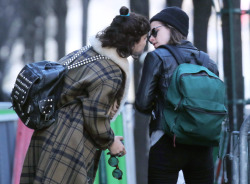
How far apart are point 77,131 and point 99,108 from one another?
0.59ft

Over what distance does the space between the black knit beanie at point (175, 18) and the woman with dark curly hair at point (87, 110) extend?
0.99 ft

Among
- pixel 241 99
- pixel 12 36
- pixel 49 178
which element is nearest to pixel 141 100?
pixel 49 178

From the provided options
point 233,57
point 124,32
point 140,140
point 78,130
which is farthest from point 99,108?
point 140,140

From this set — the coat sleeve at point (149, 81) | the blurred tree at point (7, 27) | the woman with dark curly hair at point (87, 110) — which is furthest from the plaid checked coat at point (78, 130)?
the blurred tree at point (7, 27)

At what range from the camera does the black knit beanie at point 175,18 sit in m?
3.29

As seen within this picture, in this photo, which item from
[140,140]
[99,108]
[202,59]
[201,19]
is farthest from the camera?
[140,140]

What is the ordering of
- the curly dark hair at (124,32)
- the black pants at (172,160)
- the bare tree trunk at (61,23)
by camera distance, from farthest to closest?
the bare tree trunk at (61,23) < the black pants at (172,160) < the curly dark hair at (124,32)

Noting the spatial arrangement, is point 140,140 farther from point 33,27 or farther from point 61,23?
point 33,27

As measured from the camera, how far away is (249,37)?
565cm

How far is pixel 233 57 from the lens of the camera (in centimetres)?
543

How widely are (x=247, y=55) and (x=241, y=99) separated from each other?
0.50m

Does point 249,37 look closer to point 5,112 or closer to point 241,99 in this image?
point 241,99

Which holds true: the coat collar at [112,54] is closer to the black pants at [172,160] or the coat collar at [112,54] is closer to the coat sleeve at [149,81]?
the coat sleeve at [149,81]

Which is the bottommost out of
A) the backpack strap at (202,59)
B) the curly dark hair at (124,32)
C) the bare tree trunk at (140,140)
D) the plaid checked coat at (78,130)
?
the bare tree trunk at (140,140)
